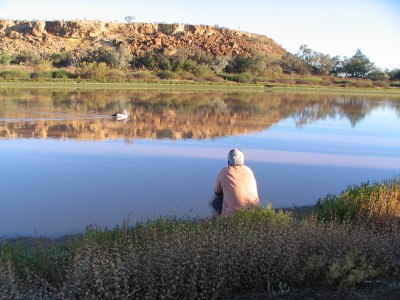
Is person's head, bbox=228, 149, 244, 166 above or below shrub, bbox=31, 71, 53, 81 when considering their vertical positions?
below

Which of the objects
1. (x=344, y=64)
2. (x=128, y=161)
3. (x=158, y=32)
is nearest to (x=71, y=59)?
(x=158, y=32)

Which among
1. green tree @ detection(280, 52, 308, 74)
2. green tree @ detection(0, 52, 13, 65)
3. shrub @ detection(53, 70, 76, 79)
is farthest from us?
green tree @ detection(280, 52, 308, 74)

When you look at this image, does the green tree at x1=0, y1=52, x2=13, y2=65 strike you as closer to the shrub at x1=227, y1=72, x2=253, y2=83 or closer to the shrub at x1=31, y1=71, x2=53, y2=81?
the shrub at x1=31, y1=71, x2=53, y2=81

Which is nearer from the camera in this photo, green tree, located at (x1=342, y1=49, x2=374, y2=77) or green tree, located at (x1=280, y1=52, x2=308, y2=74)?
green tree, located at (x1=280, y1=52, x2=308, y2=74)

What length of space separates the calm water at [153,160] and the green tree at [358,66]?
58.0 meters

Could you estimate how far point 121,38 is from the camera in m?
80.7

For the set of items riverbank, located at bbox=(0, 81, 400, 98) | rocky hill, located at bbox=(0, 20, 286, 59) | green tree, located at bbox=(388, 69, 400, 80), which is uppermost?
rocky hill, located at bbox=(0, 20, 286, 59)

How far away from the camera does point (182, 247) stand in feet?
13.9

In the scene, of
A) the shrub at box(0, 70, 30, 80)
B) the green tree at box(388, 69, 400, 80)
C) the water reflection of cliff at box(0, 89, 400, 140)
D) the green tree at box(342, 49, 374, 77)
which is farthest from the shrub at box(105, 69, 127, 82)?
the green tree at box(388, 69, 400, 80)

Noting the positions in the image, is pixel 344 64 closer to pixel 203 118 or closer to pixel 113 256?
pixel 203 118

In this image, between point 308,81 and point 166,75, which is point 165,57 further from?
point 308,81

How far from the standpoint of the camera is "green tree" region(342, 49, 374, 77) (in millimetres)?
77125

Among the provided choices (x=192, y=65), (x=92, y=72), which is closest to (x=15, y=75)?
(x=92, y=72)

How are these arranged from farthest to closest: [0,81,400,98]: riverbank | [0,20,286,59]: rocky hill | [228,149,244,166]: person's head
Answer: [0,20,286,59]: rocky hill, [0,81,400,98]: riverbank, [228,149,244,166]: person's head
